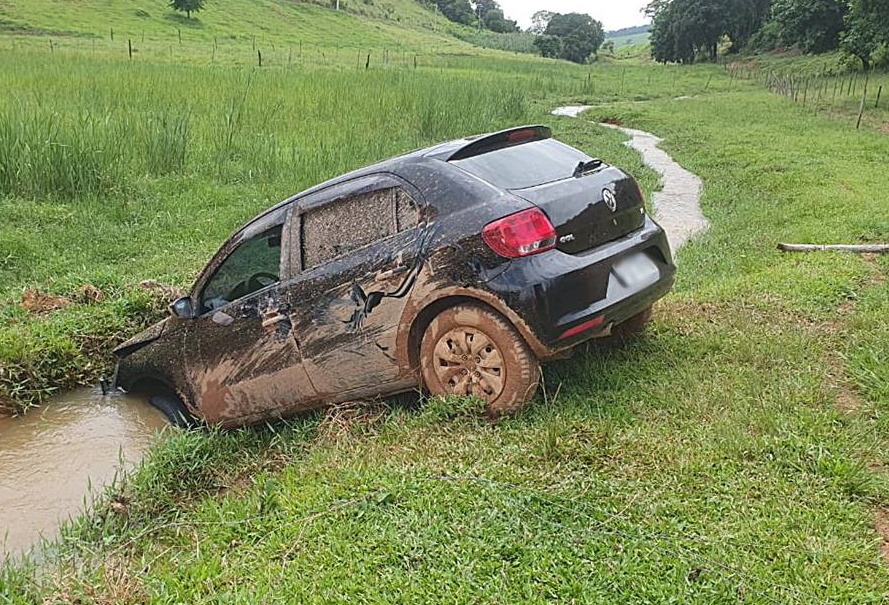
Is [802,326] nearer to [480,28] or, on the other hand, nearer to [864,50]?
[864,50]

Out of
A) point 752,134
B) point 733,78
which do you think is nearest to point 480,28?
point 733,78

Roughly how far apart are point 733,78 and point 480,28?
240 feet

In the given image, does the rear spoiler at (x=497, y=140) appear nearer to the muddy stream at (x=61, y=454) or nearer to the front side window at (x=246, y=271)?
the front side window at (x=246, y=271)

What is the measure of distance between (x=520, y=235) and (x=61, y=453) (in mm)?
3717

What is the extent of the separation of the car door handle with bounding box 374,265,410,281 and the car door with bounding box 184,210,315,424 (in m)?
0.72

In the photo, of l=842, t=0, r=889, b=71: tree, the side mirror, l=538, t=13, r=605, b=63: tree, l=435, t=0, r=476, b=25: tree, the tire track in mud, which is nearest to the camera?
the side mirror

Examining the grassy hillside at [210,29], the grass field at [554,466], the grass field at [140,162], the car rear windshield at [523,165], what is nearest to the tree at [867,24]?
the grass field at [140,162]

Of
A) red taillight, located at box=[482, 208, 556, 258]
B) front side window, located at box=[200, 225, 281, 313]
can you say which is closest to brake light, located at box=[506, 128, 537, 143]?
red taillight, located at box=[482, 208, 556, 258]

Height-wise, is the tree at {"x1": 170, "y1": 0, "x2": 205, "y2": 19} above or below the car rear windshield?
above

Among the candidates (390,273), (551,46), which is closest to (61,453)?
(390,273)

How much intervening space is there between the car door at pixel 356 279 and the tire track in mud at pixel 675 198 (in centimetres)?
505

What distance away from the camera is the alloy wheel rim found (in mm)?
4016

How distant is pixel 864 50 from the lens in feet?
80.5

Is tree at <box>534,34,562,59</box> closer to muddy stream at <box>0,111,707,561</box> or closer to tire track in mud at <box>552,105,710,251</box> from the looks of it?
tire track in mud at <box>552,105,710,251</box>
